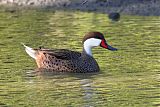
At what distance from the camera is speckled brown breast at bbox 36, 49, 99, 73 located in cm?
1770

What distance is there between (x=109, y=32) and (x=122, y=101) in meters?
9.42

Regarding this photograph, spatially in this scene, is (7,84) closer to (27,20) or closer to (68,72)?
(68,72)

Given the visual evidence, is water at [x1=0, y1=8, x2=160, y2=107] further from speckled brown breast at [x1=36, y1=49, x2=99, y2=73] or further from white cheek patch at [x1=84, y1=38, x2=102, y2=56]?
white cheek patch at [x1=84, y1=38, x2=102, y2=56]

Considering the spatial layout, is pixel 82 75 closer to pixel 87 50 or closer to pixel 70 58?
pixel 70 58

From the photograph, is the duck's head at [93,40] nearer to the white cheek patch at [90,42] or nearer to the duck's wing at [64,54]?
the white cheek patch at [90,42]

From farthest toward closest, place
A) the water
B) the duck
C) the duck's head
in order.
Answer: the duck's head → the duck → the water

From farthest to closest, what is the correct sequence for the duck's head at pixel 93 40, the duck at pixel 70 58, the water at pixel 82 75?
the duck's head at pixel 93 40
the duck at pixel 70 58
the water at pixel 82 75

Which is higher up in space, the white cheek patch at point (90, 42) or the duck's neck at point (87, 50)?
the white cheek patch at point (90, 42)

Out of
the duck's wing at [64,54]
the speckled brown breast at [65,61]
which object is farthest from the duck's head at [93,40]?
the duck's wing at [64,54]

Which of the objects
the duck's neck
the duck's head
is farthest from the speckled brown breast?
the duck's head

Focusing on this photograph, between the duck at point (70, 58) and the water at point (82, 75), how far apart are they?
10.9 inches

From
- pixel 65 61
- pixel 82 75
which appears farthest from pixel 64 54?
pixel 82 75

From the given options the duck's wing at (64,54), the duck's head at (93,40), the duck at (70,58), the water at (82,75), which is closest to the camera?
the water at (82,75)

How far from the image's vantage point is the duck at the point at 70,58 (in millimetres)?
17703
